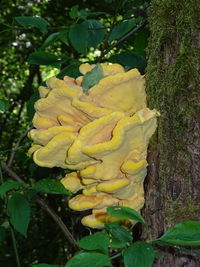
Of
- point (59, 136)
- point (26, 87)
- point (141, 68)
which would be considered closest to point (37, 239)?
point (26, 87)

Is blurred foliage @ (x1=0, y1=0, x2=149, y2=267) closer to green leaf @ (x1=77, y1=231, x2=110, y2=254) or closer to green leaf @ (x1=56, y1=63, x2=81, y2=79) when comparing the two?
green leaf @ (x1=56, y1=63, x2=81, y2=79)

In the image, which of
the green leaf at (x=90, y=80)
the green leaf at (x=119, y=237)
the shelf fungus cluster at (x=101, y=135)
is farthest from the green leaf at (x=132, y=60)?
the green leaf at (x=119, y=237)

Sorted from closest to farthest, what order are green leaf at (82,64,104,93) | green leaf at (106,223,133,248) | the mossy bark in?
green leaf at (106,223,133,248) → the mossy bark → green leaf at (82,64,104,93)

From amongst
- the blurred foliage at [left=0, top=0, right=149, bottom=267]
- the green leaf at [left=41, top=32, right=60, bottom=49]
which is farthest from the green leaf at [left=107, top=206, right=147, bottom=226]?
the green leaf at [left=41, top=32, right=60, bottom=49]

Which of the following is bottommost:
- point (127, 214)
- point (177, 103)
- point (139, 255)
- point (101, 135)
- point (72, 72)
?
point (139, 255)

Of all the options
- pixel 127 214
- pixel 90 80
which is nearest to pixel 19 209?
pixel 90 80

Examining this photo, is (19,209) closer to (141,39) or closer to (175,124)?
(175,124)
